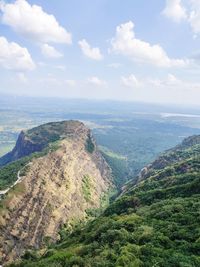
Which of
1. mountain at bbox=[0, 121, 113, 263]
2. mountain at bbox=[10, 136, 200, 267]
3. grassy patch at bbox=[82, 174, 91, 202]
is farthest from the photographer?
grassy patch at bbox=[82, 174, 91, 202]

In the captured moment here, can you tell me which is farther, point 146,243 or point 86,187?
point 86,187

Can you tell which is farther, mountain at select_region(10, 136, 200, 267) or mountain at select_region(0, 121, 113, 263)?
mountain at select_region(0, 121, 113, 263)

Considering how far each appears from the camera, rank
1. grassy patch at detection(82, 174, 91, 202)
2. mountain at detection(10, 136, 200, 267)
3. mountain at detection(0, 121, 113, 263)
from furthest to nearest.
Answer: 1. grassy patch at detection(82, 174, 91, 202)
2. mountain at detection(0, 121, 113, 263)
3. mountain at detection(10, 136, 200, 267)

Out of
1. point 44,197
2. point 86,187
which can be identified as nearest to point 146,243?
point 44,197

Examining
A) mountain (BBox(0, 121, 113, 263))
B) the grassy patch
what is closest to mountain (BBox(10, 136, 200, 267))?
mountain (BBox(0, 121, 113, 263))

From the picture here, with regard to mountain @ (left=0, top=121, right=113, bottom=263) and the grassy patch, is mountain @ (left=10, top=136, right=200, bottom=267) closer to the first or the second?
mountain @ (left=0, top=121, right=113, bottom=263)

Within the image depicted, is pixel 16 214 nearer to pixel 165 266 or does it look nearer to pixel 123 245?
pixel 123 245

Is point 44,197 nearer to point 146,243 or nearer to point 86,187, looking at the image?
point 86,187

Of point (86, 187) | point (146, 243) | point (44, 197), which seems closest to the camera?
point (146, 243)

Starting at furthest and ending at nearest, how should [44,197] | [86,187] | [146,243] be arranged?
[86,187] < [44,197] < [146,243]
